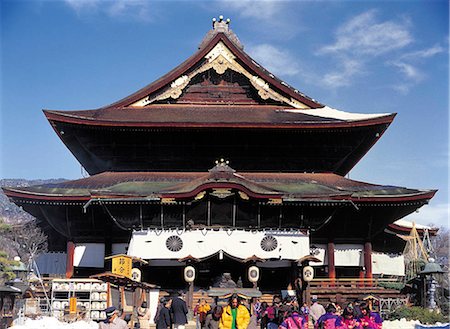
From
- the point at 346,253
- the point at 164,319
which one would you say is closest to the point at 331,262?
the point at 346,253

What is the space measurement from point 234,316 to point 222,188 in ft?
39.2

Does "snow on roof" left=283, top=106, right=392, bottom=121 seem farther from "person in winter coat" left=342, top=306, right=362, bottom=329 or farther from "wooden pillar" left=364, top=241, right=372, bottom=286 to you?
"person in winter coat" left=342, top=306, right=362, bottom=329

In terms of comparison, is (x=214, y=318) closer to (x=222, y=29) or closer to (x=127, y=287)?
(x=127, y=287)

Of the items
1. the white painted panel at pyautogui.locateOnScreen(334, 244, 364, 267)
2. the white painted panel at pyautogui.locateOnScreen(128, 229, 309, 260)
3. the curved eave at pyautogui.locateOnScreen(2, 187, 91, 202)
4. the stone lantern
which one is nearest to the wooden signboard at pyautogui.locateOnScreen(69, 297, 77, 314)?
the white painted panel at pyautogui.locateOnScreen(128, 229, 309, 260)

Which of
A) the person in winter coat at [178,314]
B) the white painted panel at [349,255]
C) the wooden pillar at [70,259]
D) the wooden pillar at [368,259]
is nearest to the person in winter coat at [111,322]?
the person in winter coat at [178,314]

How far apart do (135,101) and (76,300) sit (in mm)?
12128

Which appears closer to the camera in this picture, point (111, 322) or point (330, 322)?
point (111, 322)

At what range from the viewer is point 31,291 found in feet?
76.6

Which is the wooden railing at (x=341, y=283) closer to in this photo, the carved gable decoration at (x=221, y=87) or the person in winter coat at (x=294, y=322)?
the carved gable decoration at (x=221, y=87)

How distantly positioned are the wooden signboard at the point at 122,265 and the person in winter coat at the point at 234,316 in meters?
9.77

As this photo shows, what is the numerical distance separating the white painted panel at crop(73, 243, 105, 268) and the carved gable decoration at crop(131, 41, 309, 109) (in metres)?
8.24

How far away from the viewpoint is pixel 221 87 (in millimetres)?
31672

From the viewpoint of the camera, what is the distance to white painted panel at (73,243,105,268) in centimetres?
2609

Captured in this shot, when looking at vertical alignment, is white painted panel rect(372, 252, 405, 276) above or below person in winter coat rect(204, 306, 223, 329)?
above
